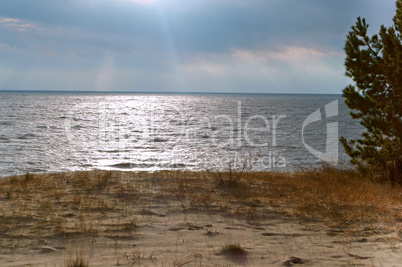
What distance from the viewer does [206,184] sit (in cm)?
1004

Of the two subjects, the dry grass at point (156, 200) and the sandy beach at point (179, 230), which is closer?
the sandy beach at point (179, 230)

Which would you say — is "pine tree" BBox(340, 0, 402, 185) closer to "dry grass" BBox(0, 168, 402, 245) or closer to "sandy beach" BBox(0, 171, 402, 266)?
"dry grass" BBox(0, 168, 402, 245)

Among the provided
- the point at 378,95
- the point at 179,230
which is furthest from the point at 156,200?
the point at 378,95

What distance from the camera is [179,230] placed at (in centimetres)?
597

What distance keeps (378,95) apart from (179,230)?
26.9 ft

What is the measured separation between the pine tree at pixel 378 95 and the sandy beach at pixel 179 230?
3794mm

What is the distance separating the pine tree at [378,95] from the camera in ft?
33.0

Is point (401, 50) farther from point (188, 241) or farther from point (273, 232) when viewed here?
point (188, 241)

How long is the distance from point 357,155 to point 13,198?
10.5m

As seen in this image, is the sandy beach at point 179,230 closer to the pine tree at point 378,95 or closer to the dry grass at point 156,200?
the dry grass at point 156,200

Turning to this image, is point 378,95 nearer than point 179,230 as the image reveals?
No

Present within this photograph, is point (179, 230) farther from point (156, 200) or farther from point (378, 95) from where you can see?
point (378, 95)

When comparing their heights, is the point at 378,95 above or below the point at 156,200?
above

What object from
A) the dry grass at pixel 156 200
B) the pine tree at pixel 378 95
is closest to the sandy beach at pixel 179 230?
the dry grass at pixel 156 200
